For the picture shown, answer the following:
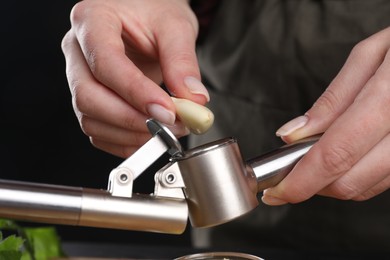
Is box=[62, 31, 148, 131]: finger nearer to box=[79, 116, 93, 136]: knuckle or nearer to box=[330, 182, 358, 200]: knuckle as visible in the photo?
box=[79, 116, 93, 136]: knuckle

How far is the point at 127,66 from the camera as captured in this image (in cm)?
92

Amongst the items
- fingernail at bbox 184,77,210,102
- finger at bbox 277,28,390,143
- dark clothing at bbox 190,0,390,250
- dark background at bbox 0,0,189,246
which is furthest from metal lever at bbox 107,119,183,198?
dark background at bbox 0,0,189,246

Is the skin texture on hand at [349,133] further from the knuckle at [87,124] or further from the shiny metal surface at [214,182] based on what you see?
the knuckle at [87,124]

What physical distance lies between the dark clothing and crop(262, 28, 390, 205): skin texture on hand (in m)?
0.36

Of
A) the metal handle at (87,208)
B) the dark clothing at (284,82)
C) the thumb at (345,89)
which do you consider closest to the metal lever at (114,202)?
the metal handle at (87,208)

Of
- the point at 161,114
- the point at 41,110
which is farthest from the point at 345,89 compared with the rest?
the point at 41,110

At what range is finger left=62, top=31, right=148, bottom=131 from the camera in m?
0.94

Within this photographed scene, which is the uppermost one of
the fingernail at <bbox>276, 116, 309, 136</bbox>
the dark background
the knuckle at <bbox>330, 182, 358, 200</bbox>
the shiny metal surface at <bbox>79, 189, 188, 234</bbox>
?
the dark background

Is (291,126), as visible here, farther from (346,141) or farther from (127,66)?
(127,66)

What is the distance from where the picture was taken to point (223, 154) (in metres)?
0.76

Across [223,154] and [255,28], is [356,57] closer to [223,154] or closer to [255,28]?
[223,154]

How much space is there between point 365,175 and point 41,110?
1762 millimetres

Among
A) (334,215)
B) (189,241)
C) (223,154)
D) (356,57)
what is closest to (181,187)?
(223,154)

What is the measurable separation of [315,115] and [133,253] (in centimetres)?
34
